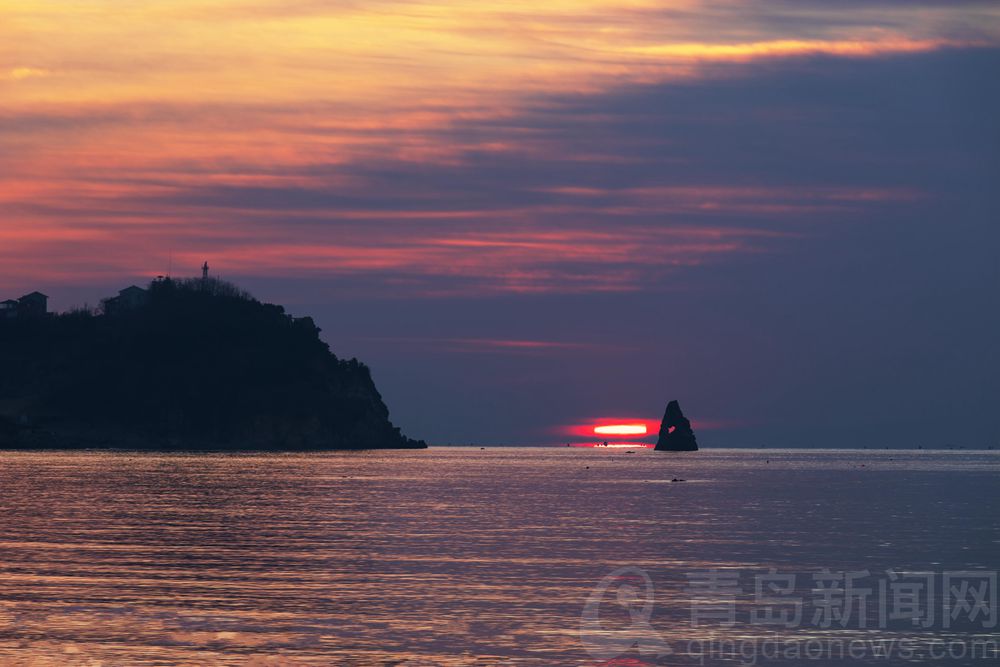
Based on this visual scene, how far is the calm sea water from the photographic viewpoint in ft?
153

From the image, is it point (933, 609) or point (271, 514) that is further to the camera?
point (271, 514)

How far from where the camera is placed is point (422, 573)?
68.6 metres

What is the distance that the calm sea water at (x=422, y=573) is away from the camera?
46.7 meters

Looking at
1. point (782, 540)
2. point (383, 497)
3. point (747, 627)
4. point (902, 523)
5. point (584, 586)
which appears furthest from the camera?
point (383, 497)

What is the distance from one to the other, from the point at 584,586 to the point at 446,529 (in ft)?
117

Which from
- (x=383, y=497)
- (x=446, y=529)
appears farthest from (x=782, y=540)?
(x=383, y=497)

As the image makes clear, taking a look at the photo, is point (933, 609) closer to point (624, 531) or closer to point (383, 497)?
point (624, 531)

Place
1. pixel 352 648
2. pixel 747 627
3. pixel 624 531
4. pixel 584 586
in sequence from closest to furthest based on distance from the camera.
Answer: pixel 352 648 → pixel 747 627 → pixel 584 586 → pixel 624 531

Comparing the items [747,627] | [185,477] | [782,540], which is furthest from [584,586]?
[185,477]

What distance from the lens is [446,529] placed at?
97750 mm

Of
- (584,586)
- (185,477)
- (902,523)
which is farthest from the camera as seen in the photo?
(185,477)

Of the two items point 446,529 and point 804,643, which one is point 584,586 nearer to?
point 804,643

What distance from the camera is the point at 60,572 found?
6494cm

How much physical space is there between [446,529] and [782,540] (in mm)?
24248
